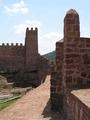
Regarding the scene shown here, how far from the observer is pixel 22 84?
46281mm

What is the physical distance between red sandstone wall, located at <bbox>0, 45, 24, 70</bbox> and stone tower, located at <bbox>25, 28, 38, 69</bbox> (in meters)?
1.11

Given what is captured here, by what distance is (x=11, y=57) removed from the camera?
177 ft

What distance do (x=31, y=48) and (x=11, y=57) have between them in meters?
3.48

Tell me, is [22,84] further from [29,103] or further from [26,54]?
[29,103]

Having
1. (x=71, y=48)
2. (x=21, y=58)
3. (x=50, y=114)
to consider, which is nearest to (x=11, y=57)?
(x=21, y=58)

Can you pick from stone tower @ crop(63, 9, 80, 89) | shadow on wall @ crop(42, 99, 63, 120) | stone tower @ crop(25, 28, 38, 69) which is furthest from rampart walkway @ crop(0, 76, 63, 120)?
stone tower @ crop(25, 28, 38, 69)

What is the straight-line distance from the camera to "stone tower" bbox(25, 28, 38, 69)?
173 ft

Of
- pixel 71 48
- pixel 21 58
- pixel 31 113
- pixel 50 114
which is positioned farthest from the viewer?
pixel 21 58

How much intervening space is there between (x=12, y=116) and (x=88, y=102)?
150 inches

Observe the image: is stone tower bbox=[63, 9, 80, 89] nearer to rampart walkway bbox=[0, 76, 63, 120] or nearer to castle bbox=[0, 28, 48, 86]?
rampart walkway bbox=[0, 76, 63, 120]

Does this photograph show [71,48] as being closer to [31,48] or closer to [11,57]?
[31,48]

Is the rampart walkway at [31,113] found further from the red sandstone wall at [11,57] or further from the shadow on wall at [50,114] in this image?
the red sandstone wall at [11,57]

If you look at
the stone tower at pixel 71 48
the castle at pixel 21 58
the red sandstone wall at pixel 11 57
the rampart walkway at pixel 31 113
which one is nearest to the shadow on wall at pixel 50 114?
the rampart walkway at pixel 31 113

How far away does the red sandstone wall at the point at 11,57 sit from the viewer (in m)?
53.1
